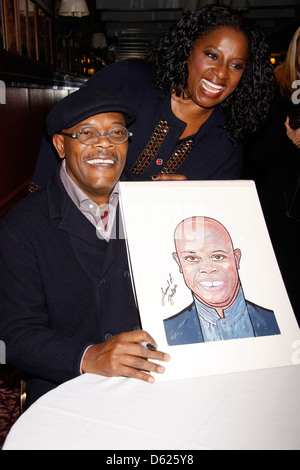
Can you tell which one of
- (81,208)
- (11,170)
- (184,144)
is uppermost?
(11,170)

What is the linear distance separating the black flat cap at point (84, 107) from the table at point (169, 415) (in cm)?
79

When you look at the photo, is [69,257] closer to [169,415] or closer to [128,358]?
[128,358]

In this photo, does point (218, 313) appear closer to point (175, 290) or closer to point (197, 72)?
point (175, 290)

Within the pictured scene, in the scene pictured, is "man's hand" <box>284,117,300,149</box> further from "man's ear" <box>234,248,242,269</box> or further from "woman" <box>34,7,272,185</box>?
"man's ear" <box>234,248,242,269</box>

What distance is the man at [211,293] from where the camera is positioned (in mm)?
1094

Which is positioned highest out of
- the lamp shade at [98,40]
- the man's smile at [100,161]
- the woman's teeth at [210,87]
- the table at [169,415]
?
the lamp shade at [98,40]

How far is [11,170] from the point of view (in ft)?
13.4

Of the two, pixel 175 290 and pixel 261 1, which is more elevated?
pixel 261 1

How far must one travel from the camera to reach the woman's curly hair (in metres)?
1.84

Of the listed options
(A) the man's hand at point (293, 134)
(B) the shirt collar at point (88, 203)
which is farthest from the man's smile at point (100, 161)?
(A) the man's hand at point (293, 134)

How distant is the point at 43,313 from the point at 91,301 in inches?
6.4

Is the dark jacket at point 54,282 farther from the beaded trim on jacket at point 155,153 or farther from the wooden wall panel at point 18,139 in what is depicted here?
the wooden wall panel at point 18,139
